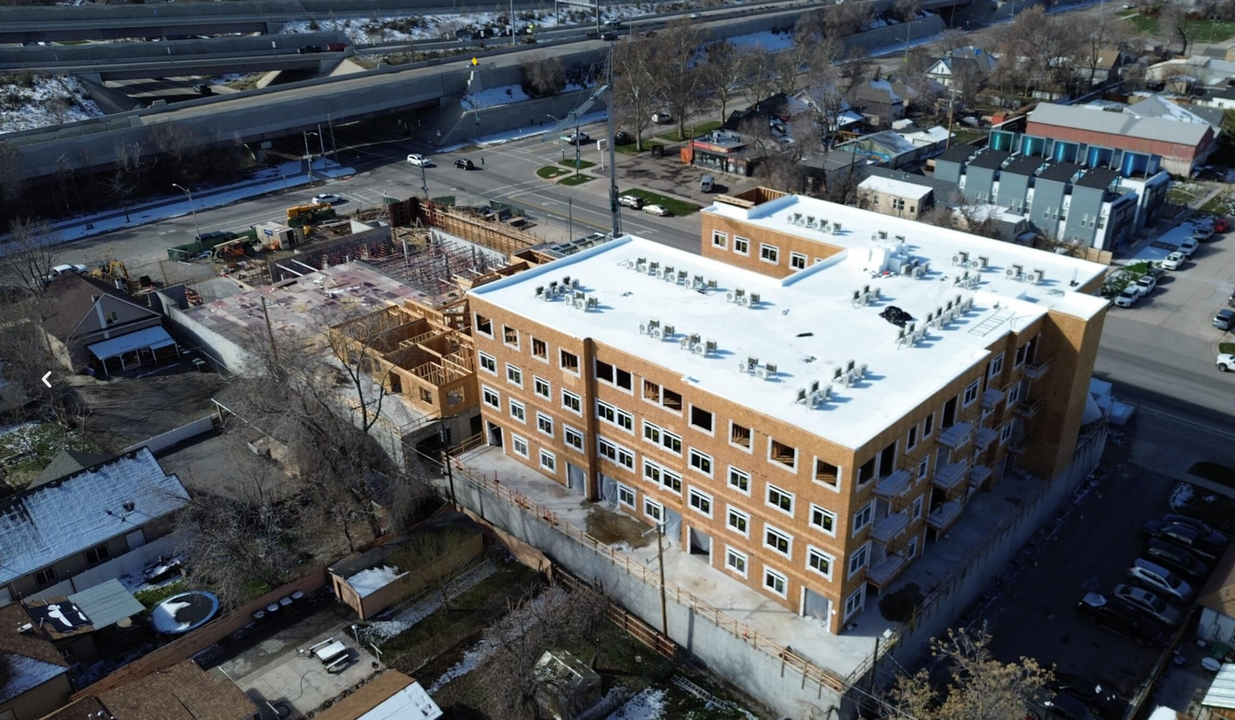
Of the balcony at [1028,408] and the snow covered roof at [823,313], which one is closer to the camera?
the snow covered roof at [823,313]

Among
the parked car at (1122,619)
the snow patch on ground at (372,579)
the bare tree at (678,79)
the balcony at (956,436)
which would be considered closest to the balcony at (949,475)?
the balcony at (956,436)

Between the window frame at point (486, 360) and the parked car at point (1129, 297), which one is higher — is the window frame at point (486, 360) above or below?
above

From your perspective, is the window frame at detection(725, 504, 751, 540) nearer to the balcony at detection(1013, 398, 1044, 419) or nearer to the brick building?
the brick building

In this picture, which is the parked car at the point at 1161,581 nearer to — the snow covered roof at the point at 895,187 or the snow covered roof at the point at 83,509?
the snow covered roof at the point at 83,509

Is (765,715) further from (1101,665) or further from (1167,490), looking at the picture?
(1167,490)

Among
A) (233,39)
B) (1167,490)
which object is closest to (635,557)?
(1167,490)
